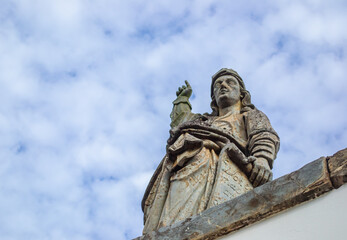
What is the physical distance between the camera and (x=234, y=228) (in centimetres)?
380

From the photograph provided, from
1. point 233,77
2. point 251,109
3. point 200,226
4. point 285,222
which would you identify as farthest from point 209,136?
point 285,222

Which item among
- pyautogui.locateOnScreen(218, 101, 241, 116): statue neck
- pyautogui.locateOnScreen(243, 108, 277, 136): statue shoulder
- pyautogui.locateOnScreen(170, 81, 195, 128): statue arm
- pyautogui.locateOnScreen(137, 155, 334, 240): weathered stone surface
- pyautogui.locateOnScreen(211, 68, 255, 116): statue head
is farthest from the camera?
pyautogui.locateOnScreen(170, 81, 195, 128): statue arm

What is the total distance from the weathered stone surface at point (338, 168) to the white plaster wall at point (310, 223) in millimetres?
48

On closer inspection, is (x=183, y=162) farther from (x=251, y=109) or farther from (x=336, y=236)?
(x=336, y=236)

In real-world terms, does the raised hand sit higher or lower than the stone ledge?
higher

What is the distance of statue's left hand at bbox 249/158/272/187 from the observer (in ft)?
20.3

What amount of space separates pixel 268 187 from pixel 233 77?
4.59m

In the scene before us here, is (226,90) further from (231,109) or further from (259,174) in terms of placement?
(259,174)

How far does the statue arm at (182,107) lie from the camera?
9086 mm

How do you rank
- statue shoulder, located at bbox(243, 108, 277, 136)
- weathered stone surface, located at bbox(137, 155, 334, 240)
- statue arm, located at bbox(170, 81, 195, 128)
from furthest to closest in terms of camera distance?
statue arm, located at bbox(170, 81, 195, 128) < statue shoulder, located at bbox(243, 108, 277, 136) < weathered stone surface, located at bbox(137, 155, 334, 240)

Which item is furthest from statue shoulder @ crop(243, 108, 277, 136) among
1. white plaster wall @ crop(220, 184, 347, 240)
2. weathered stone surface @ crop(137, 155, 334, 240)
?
white plaster wall @ crop(220, 184, 347, 240)

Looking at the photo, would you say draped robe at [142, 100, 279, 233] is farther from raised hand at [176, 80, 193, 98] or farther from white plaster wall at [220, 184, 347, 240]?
raised hand at [176, 80, 193, 98]

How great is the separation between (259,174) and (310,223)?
2804 millimetres

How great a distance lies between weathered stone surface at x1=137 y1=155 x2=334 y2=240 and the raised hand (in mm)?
6091
